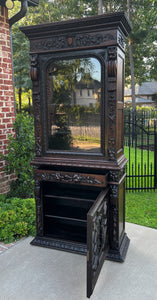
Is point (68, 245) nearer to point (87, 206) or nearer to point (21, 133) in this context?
point (87, 206)

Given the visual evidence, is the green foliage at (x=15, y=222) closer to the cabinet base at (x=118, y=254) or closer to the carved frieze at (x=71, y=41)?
the cabinet base at (x=118, y=254)

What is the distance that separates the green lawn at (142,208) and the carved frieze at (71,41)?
103 inches

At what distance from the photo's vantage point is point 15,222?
10.5 feet

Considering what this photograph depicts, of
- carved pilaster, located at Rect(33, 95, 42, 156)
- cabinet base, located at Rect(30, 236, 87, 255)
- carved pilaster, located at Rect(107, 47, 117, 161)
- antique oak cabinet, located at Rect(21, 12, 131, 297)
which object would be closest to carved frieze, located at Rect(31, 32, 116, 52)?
antique oak cabinet, located at Rect(21, 12, 131, 297)

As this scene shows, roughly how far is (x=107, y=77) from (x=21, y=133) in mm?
1977

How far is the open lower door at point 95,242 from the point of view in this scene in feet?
6.23

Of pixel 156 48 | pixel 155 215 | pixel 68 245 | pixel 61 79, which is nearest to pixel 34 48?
pixel 61 79

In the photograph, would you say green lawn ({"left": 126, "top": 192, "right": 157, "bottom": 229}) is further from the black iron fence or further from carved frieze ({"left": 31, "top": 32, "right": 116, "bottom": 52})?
carved frieze ({"left": 31, "top": 32, "right": 116, "bottom": 52})

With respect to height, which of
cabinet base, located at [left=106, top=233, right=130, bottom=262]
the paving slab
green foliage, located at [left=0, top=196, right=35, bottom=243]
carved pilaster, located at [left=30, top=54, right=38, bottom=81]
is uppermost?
carved pilaster, located at [left=30, top=54, right=38, bottom=81]

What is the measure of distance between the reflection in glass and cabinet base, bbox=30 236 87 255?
1116 mm

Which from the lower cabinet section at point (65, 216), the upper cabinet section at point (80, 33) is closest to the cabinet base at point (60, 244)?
the lower cabinet section at point (65, 216)

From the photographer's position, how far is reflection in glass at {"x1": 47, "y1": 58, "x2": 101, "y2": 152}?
2.58m

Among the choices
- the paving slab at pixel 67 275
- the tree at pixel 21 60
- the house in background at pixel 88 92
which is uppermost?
the tree at pixel 21 60

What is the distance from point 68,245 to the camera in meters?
2.85
